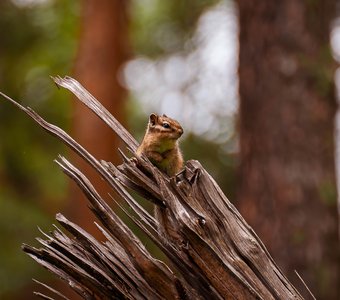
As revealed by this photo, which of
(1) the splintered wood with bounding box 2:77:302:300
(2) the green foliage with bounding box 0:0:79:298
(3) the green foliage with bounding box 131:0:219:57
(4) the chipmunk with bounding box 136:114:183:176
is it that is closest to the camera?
(1) the splintered wood with bounding box 2:77:302:300

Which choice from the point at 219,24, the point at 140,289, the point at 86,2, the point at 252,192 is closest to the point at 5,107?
the point at 86,2

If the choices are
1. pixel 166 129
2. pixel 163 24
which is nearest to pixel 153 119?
pixel 166 129

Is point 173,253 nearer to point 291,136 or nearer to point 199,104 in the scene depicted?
point 291,136

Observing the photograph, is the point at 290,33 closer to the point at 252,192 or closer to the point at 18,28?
the point at 252,192

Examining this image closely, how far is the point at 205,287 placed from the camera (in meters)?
3.21

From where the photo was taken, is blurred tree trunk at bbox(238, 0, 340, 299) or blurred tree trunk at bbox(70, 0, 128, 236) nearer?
blurred tree trunk at bbox(238, 0, 340, 299)

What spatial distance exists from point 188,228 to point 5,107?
1379cm

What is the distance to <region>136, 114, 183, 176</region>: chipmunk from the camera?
12.3 ft

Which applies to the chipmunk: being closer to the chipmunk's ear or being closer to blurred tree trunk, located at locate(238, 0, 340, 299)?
the chipmunk's ear

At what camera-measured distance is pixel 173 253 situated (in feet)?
10.7

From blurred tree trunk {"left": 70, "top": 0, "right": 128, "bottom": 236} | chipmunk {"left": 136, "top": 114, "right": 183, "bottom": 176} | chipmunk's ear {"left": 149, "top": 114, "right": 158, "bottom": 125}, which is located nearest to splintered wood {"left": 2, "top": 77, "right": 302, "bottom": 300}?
chipmunk {"left": 136, "top": 114, "right": 183, "bottom": 176}

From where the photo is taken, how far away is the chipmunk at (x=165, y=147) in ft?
12.3

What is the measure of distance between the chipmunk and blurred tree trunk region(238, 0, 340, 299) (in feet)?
12.3

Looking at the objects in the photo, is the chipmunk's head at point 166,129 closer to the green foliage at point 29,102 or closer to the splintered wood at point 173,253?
the splintered wood at point 173,253
